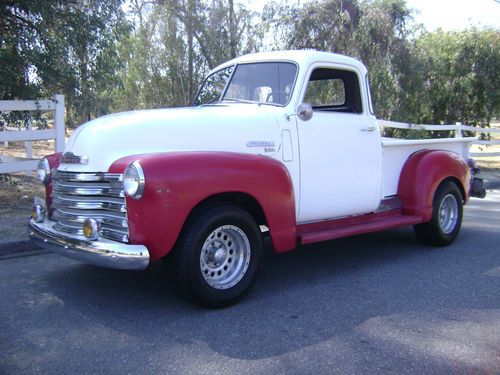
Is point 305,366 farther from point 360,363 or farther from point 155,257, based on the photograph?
point 155,257

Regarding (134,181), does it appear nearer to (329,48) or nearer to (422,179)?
(422,179)

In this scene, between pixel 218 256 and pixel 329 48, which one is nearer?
pixel 218 256

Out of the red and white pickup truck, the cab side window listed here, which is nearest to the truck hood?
the red and white pickup truck

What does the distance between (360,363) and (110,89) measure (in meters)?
7.25

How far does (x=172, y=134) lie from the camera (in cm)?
413

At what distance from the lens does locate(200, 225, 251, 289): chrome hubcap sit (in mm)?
4109

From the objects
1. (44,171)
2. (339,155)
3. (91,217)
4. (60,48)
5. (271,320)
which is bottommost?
(271,320)

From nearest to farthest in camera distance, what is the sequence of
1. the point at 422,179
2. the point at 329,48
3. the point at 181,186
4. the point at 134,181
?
the point at 134,181, the point at 181,186, the point at 422,179, the point at 329,48

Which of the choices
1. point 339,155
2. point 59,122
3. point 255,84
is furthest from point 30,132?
point 339,155

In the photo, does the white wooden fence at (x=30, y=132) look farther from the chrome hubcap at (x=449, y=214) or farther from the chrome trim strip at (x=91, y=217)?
the chrome hubcap at (x=449, y=214)

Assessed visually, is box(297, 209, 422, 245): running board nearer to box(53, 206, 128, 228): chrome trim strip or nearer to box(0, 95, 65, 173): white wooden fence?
box(53, 206, 128, 228): chrome trim strip

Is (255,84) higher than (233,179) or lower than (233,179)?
higher

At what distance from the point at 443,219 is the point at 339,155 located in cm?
217

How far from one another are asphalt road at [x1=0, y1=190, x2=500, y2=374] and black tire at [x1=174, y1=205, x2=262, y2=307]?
177mm
